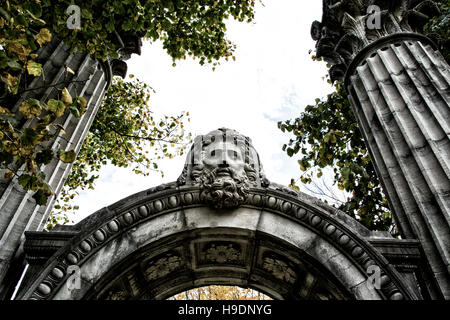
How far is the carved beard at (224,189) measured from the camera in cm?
464

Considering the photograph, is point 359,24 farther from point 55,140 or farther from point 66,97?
point 55,140

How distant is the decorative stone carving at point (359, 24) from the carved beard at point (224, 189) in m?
4.85

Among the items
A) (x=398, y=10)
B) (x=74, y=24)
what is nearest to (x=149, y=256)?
(x=74, y=24)

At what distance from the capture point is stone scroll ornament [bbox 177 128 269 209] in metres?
4.68

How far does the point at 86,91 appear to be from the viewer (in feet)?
22.4

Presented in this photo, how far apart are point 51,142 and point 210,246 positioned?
3.08 meters

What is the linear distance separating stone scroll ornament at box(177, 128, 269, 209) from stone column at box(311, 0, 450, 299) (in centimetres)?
218

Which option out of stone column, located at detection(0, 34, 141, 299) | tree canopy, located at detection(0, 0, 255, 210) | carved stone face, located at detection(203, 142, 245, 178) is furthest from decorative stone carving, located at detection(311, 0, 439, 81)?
stone column, located at detection(0, 34, 141, 299)

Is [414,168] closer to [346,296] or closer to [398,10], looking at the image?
[346,296]

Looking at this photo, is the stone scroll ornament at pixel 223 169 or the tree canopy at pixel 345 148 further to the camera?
the tree canopy at pixel 345 148

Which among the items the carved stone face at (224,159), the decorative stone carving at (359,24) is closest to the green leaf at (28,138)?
the carved stone face at (224,159)

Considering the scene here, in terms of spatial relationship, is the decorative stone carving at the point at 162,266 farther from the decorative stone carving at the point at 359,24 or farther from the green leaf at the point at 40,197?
the decorative stone carving at the point at 359,24

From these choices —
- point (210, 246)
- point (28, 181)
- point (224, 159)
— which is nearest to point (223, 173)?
point (224, 159)
